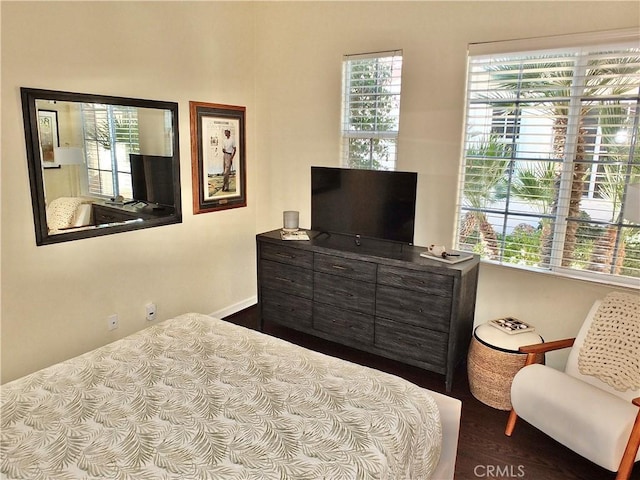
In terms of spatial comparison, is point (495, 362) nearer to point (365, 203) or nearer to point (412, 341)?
point (412, 341)

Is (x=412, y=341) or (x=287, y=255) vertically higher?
(x=287, y=255)

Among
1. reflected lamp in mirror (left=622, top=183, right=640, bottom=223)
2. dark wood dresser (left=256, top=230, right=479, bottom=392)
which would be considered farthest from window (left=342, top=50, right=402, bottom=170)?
reflected lamp in mirror (left=622, top=183, right=640, bottom=223)

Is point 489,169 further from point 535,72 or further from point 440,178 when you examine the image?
point 535,72

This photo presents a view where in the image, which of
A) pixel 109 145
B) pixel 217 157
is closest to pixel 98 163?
pixel 109 145

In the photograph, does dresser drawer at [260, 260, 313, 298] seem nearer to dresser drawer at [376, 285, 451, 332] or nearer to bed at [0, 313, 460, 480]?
dresser drawer at [376, 285, 451, 332]

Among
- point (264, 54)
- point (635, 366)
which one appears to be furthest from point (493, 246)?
point (264, 54)

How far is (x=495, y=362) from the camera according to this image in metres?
2.89

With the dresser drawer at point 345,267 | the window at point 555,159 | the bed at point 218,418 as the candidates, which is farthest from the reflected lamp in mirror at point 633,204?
the dresser drawer at point 345,267

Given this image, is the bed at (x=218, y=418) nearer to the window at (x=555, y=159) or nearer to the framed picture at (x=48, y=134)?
the framed picture at (x=48, y=134)

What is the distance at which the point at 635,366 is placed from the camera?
244 centimetres

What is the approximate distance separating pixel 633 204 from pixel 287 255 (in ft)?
7.65

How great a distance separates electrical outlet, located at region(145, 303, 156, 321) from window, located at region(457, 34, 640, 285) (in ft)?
8.11

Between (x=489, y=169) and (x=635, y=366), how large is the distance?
1545 mm

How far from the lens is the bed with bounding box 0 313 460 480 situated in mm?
1566
